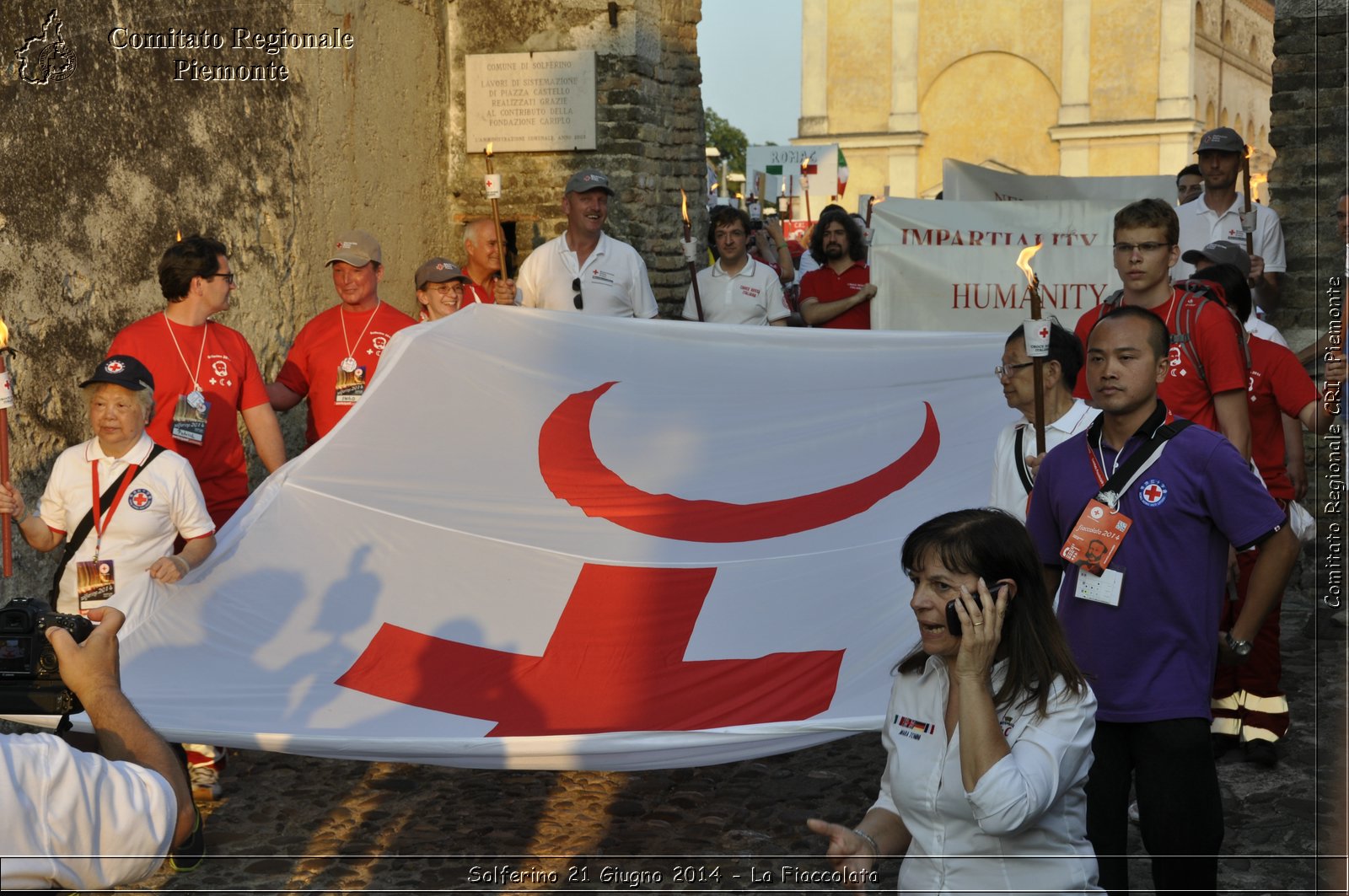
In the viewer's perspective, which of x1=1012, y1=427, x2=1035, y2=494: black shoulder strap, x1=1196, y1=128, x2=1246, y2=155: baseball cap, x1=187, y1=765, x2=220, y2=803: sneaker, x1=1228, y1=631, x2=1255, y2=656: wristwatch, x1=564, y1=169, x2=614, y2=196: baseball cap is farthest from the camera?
x1=564, y1=169, x2=614, y2=196: baseball cap

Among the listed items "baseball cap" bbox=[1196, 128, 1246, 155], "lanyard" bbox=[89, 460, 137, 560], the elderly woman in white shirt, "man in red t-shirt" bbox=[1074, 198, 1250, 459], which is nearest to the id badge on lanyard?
"lanyard" bbox=[89, 460, 137, 560]

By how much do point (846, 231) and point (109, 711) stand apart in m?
6.77

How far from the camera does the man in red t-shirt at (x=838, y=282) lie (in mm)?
8586

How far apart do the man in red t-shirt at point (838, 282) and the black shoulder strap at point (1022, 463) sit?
168 inches

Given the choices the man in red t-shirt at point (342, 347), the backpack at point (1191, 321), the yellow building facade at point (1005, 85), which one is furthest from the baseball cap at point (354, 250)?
the yellow building facade at point (1005, 85)

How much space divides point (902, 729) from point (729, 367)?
12.8ft

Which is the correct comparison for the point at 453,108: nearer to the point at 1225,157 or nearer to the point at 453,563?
the point at 1225,157

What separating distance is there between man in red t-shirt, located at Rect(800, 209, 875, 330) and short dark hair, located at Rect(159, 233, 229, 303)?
3.81 metres

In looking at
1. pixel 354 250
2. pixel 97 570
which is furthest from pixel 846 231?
pixel 97 570

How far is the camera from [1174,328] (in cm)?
488

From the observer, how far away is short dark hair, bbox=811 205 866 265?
28.3 ft

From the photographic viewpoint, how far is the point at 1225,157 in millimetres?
7734

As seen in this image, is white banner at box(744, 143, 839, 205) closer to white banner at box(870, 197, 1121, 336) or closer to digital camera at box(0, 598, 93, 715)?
white banner at box(870, 197, 1121, 336)

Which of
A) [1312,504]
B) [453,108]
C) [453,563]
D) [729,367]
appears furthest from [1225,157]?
[453,108]
